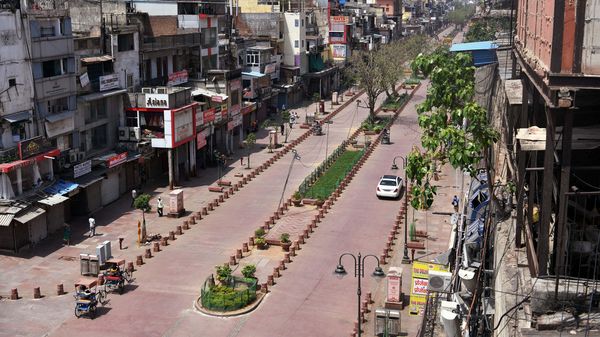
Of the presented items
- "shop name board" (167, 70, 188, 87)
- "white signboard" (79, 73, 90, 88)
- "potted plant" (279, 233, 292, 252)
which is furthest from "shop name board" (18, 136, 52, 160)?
"shop name board" (167, 70, 188, 87)

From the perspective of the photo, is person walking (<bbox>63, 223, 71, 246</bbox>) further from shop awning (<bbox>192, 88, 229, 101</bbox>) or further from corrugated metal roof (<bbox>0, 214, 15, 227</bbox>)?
shop awning (<bbox>192, 88, 229, 101</bbox>)

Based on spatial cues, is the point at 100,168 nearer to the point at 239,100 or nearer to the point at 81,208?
the point at 81,208

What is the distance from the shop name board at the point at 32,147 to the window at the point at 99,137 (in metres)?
6.05

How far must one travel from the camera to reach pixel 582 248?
1192 centimetres

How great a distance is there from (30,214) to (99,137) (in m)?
9.92

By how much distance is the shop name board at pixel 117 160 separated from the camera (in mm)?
38281

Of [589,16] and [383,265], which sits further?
[383,265]

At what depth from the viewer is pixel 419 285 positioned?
24.4m

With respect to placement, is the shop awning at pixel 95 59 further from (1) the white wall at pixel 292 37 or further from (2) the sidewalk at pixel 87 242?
(1) the white wall at pixel 292 37

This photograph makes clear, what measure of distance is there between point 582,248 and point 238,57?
55.4m

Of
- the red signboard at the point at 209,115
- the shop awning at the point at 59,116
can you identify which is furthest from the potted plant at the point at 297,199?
the shop awning at the point at 59,116

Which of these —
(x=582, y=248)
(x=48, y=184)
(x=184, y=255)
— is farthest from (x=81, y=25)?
(x=582, y=248)

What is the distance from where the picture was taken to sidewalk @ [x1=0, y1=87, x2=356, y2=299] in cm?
2834

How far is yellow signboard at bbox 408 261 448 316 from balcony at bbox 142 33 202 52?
2610 cm
